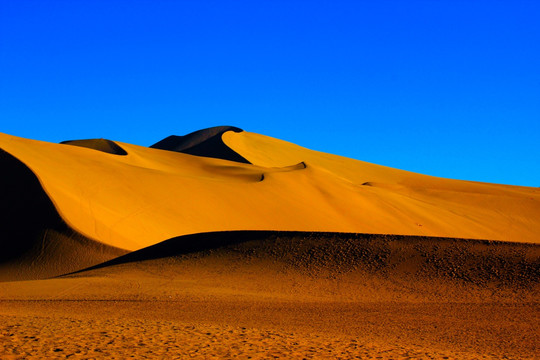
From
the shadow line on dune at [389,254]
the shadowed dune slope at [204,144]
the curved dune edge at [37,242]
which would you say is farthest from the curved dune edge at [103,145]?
the shadow line on dune at [389,254]

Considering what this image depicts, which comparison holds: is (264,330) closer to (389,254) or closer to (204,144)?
(389,254)

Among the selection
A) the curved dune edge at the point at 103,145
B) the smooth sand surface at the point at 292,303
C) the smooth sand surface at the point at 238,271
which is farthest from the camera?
the curved dune edge at the point at 103,145

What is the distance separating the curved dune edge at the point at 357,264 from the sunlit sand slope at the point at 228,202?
27.0ft

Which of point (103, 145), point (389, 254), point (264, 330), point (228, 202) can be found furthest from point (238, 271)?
point (103, 145)

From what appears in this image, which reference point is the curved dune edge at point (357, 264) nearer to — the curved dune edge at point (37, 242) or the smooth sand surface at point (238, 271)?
the smooth sand surface at point (238, 271)

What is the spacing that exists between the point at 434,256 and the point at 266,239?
19.0 feet

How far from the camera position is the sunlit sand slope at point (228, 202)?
118 feet

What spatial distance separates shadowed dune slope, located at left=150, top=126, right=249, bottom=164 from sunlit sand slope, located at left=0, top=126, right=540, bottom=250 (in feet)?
55.4

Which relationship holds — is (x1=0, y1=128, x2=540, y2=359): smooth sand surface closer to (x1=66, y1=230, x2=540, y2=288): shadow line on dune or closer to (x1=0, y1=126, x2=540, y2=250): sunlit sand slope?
(x1=66, y1=230, x2=540, y2=288): shadow line on dune

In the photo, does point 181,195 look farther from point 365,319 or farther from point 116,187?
point 365,319

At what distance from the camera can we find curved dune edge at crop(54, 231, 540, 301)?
19.8 meters

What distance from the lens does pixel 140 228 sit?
35438 mm

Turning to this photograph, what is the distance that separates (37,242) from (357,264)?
15.0m

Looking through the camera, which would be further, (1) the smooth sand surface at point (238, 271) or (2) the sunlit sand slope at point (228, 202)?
(2) the sunlit sand slope at point (228, 202)
